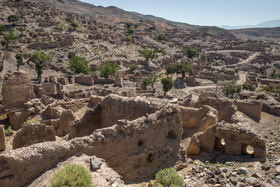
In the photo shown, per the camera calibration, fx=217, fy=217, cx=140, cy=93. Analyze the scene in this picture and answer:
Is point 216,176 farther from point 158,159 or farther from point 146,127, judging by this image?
point 146,127

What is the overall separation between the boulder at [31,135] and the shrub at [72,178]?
229 inches

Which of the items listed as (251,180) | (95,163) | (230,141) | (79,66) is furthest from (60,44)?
(251,180)

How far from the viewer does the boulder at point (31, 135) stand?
11.5 m

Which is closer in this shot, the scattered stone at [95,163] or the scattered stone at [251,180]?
the scattered stone at [95,163]

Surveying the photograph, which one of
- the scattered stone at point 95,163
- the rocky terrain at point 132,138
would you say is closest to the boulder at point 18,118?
the rocky terrain at point 132,138

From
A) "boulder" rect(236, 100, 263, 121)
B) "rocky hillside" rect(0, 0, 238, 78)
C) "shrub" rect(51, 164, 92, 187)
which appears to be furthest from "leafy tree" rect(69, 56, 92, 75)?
"shrub" rect(51, 164, 92, 187)

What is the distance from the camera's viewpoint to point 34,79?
45469mm

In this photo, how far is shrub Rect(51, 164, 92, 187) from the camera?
6402 mm

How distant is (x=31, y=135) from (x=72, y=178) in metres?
6.48

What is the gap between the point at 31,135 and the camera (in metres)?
11.6

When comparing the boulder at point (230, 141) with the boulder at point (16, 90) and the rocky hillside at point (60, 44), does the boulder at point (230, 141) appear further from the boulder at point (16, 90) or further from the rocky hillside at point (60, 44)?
the rocky hillside at point (60, 44)

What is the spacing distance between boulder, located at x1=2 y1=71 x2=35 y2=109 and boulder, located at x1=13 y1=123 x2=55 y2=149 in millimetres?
8047

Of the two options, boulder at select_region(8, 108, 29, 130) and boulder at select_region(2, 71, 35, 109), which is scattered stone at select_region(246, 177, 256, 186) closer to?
boulder at select_region(8, 108, 29, 130)

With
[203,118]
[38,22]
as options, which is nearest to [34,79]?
[203,118]
